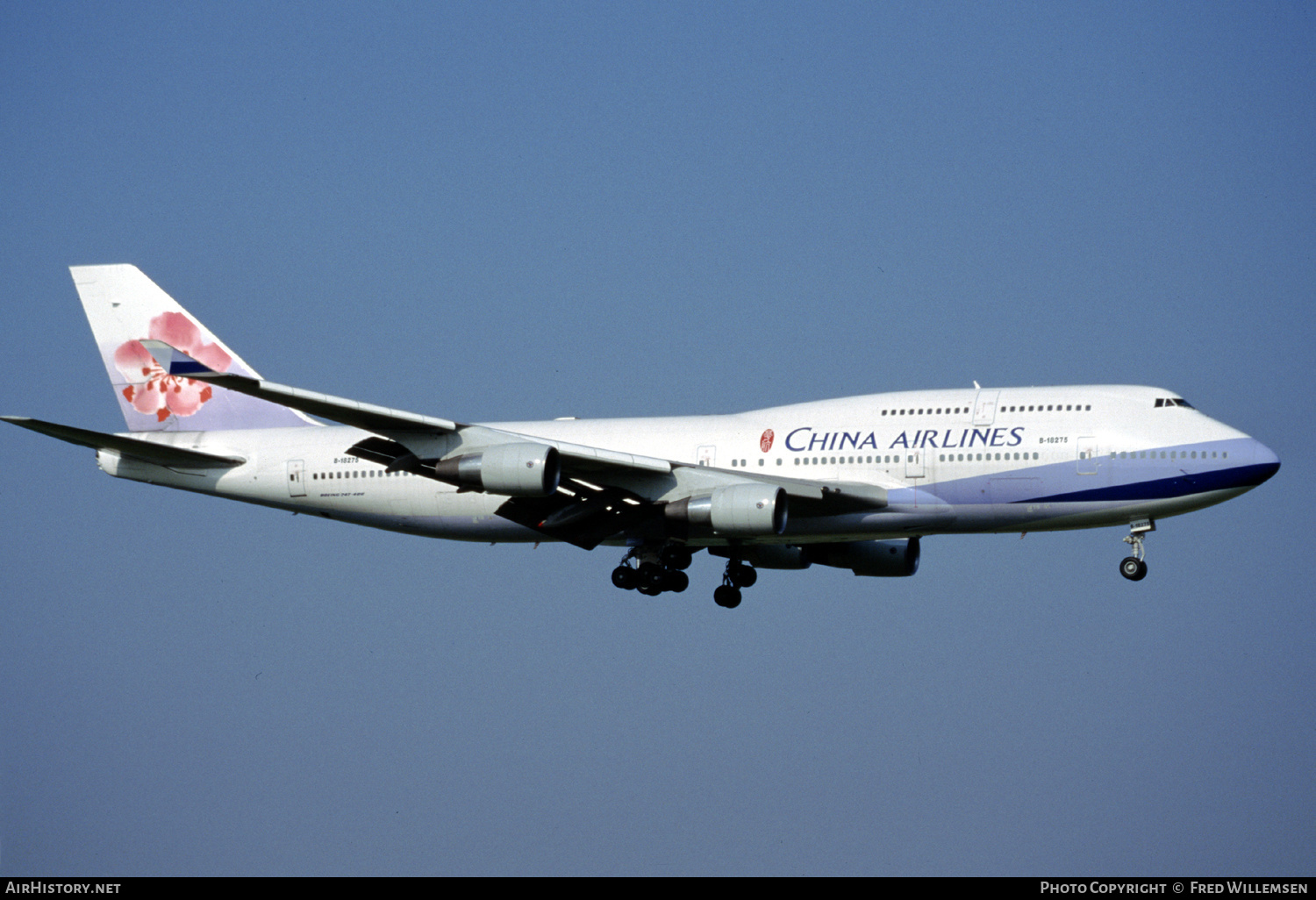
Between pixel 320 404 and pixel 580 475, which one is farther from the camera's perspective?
pixel 580 475

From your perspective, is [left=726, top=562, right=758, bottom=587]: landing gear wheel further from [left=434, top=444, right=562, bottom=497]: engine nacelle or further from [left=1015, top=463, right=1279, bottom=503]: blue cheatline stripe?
[left=1015, top=463, right=1279, bottom=503]: blue cheatline stripe

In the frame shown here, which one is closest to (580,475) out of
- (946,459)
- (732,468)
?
(732,468)

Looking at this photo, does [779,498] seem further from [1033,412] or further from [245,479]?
[245,479]

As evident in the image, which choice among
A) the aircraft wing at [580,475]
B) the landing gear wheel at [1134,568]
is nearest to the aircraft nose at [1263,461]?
the landing gear wheel at [1134,568]

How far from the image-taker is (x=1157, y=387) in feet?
156

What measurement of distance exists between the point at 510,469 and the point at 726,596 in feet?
37.8

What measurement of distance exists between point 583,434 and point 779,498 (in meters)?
8.03

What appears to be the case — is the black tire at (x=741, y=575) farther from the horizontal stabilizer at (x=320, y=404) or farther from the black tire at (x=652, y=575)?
the horizontal stabilizer at (x=320, y=404)

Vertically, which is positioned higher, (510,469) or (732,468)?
(732,468)

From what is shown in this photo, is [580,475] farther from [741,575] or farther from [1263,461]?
[1263,461]

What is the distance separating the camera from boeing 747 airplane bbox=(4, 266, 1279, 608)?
151ft

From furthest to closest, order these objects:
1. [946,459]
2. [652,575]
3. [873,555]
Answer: [873,555], [652,575], [946,459]

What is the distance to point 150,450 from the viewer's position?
5209cm
